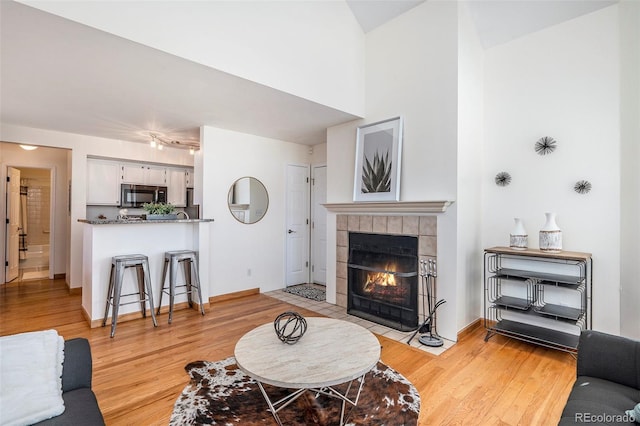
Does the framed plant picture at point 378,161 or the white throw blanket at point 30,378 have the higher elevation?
the framed plant picture at point 378,161

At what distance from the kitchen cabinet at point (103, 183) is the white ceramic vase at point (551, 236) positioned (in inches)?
244

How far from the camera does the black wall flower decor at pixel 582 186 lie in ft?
9.83

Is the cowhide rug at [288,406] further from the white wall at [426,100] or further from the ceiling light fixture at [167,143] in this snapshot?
the ceiling light fixture at [167,143]

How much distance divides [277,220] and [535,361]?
3777 millimetres

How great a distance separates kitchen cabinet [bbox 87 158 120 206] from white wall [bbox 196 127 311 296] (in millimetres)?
2199

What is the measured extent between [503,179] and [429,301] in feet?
5.19

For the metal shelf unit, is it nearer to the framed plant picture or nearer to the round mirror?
the framed plant picture

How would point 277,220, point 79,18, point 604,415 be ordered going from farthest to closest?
point 277,220 < point 79,18 < point 604,415

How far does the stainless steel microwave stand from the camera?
5.54 metres

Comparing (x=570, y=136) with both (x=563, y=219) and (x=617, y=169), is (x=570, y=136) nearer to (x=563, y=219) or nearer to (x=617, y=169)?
(x=617, y=169)

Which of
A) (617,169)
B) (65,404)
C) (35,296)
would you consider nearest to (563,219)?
(617,169)

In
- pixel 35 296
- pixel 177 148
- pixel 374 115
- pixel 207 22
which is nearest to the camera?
pixel 207 22

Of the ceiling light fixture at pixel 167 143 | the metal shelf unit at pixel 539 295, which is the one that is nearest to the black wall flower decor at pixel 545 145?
the metal shelf unit at pixel 539 295

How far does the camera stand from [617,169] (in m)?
2.86
